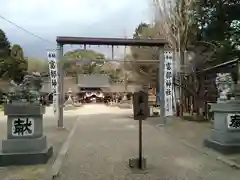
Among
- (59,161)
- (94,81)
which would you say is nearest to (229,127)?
(59,161)

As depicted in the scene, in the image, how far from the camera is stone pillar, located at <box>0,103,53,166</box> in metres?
7.86

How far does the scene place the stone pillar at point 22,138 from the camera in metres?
7.86

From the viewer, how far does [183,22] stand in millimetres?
20656

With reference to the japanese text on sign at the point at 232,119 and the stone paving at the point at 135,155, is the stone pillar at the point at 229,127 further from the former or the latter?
the stone paving at the point at 135,155

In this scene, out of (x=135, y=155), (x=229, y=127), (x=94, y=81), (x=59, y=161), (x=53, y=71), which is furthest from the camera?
(x=94, y=81)

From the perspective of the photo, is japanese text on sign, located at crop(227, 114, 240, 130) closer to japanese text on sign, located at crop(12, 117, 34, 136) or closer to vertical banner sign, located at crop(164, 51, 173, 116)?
japanese text on sign, located at crop(12, 117, 34, 136)

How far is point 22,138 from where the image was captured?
7.95 metres

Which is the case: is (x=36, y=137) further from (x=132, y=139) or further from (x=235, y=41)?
(x=235, y=41)

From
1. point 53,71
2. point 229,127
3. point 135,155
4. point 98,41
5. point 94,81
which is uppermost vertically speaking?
point 94,81

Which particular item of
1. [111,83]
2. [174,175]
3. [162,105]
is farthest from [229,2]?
[111,83]

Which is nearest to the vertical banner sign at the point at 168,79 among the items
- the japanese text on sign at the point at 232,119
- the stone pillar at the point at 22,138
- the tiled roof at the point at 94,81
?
the japanese text on sign at the point at 232,119

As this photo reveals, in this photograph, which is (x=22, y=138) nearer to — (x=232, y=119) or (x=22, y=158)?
(x=22, y=158)

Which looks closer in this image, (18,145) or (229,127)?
(18,145)

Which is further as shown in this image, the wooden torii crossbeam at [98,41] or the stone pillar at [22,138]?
the wooden torii crossbeam at [98,41]
